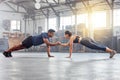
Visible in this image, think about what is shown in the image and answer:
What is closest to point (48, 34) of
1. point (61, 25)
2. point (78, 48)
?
point (78, 48)

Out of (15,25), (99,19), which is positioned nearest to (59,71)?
(99,19)

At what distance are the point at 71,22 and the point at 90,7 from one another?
366cm

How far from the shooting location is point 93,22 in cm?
2075

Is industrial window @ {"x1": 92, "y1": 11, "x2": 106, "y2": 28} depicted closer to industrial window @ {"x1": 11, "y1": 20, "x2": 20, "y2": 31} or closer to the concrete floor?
industrial window @ {"x1": 11, "y1": 20, "x2": 20, "y2": 31}

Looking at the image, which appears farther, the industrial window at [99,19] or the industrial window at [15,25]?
the industrial window at [15,25]

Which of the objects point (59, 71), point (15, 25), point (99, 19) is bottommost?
point (59, 71)

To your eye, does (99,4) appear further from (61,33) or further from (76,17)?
(61,33)

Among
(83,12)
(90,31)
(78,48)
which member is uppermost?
(83,12)

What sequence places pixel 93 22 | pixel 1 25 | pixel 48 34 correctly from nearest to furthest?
pixel 48 34, pixel 93 22, pixel 1 25

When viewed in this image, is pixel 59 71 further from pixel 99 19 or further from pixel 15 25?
pixel 15 25

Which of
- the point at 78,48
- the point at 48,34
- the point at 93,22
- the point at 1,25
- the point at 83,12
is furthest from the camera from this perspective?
the point at 1,25

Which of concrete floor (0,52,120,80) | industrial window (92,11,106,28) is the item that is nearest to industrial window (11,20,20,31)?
industrial window (92,11,106,28)

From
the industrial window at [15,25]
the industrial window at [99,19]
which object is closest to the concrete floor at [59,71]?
the industrial window at [99,19]

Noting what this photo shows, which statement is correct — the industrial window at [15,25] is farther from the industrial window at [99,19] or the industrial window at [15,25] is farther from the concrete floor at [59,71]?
the concrete floor at [59,71]
